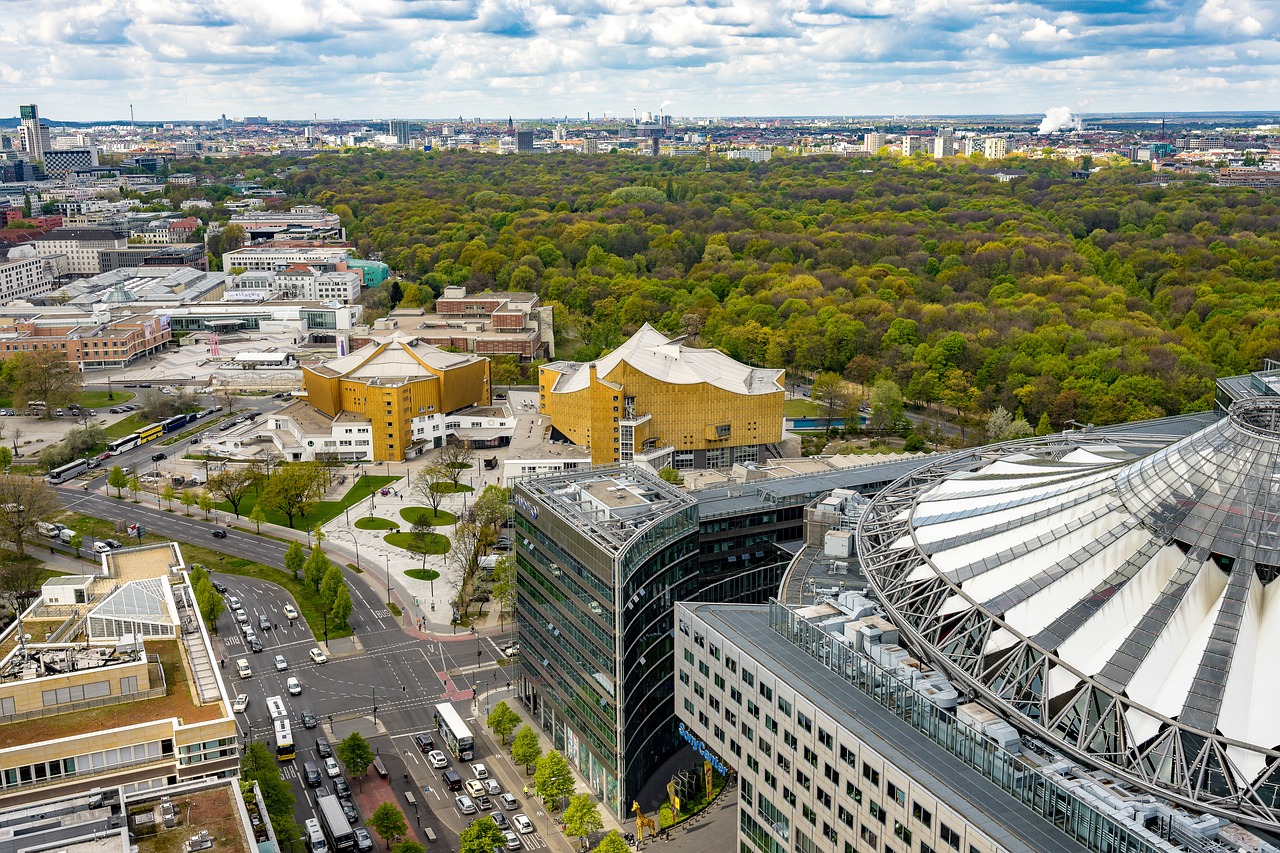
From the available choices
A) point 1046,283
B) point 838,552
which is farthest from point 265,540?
point 1046,283

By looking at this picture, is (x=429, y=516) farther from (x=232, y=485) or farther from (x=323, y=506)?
(x=232, y=485)

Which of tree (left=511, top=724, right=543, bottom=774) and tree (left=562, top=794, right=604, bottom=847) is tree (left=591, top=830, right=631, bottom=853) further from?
tree (left=511, top=724, right=543, bottom=774)

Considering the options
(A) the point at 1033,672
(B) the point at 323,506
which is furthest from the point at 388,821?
(B) the point at 323,506

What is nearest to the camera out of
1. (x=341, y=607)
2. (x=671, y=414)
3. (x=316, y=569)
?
(x=341, y=607)

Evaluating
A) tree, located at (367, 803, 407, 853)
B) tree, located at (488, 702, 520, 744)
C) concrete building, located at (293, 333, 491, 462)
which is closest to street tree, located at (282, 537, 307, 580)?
tree, located at (488, 702, 520, 744)

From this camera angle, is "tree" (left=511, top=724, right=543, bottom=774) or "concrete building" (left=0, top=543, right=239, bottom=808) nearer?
"concrete building" (left=0, top=543, right=239, bottom=808)

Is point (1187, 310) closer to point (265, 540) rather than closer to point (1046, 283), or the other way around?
point (1046, 283)

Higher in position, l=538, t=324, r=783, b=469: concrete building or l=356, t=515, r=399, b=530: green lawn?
l=538, t=324, r=783, b=469: concrete building
